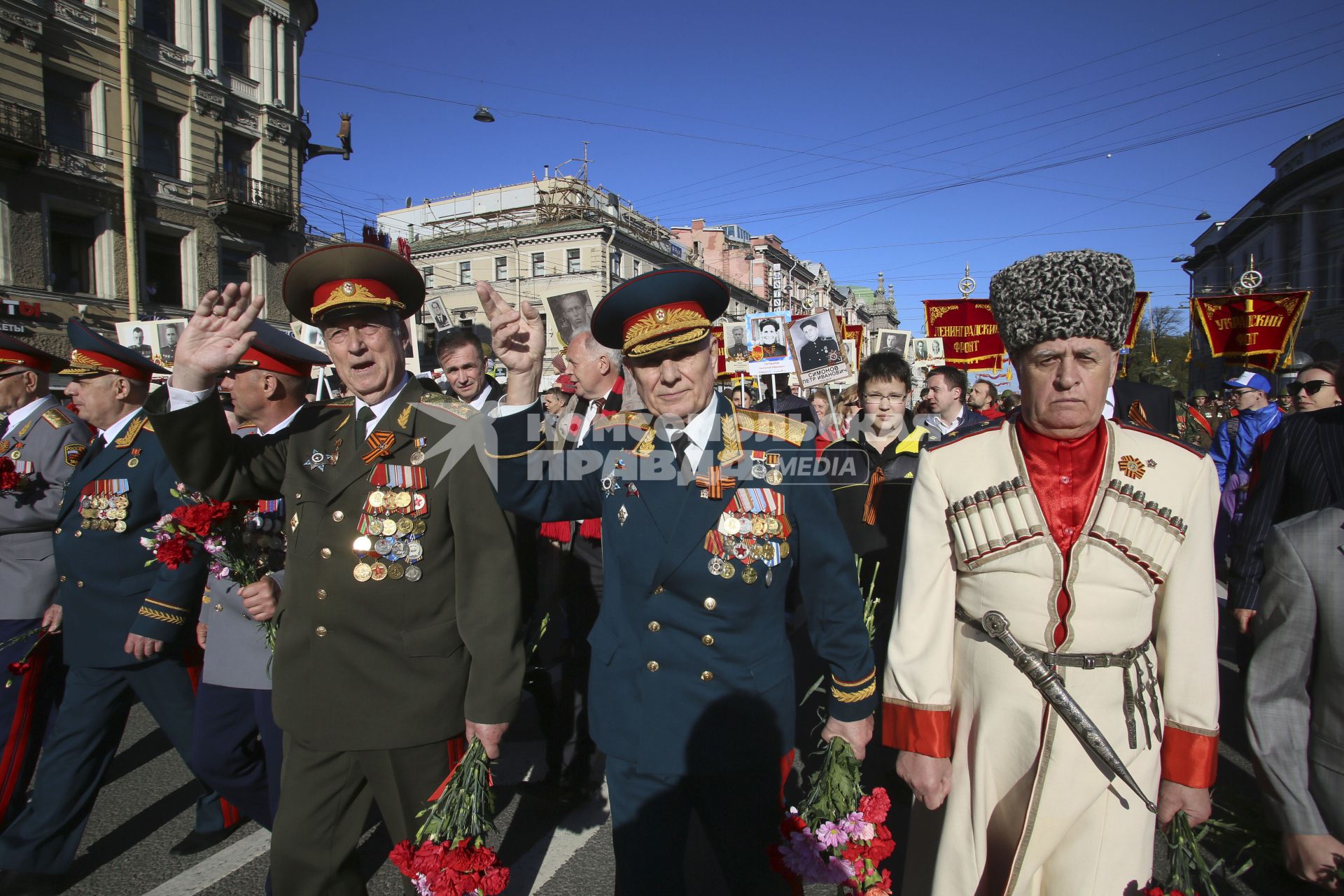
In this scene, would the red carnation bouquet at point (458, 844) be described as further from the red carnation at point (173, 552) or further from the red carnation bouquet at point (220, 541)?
the red carnation at point (173, 552)

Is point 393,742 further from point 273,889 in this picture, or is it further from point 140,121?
point 140,121

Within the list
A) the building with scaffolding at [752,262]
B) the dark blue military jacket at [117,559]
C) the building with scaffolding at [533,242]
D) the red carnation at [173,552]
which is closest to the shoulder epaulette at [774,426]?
the red carnation at [173,552]

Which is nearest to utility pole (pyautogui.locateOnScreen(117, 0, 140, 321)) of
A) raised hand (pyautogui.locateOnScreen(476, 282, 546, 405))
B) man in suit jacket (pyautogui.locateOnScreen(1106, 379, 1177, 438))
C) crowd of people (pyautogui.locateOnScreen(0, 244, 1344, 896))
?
crowd of people (pyautogui.locateOnScreen(0, 244, 1344, 896))

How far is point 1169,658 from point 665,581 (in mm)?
1391

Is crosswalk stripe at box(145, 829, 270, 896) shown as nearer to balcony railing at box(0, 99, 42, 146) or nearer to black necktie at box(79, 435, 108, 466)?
black necktie at box(79, 435, 108, 466)

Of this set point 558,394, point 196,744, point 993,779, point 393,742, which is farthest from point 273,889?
point 558,394

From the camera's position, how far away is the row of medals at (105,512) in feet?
11.3

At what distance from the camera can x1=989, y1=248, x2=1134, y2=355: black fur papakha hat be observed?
6.48 feet

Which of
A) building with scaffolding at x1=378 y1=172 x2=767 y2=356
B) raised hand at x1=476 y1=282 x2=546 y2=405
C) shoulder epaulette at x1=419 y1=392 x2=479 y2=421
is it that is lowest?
shoulder epaulette at x1=419 y1=392 x2=479 y2=421

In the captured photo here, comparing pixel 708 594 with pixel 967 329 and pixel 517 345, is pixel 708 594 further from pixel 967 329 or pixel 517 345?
pixel 967 329

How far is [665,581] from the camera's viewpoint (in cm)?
229

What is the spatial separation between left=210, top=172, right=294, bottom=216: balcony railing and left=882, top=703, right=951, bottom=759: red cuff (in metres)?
26.0

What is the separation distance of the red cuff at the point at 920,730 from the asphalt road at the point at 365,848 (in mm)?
1295

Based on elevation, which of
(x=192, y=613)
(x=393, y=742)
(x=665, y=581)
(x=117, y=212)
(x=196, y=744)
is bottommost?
(x=196, y=744)
